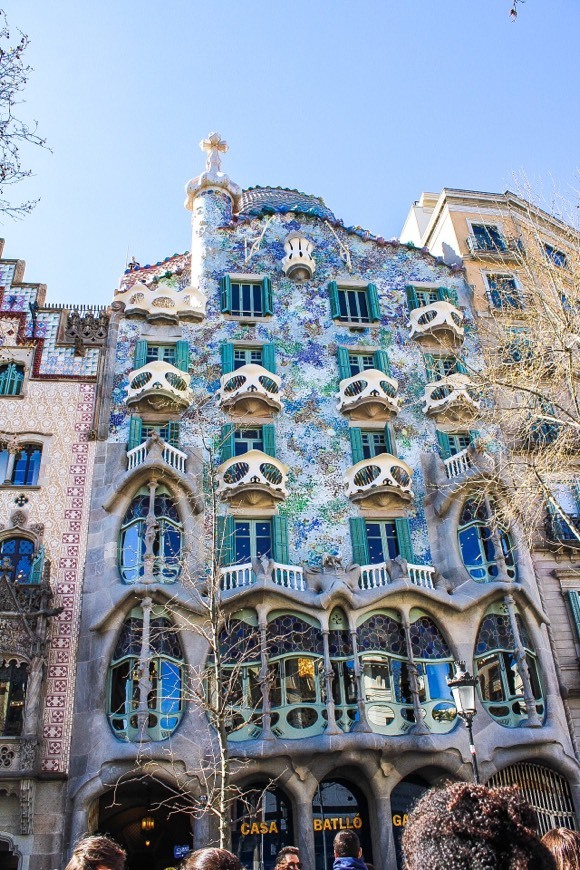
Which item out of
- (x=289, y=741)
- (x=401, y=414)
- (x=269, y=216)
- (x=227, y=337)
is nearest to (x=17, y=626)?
(x=289, y=741)

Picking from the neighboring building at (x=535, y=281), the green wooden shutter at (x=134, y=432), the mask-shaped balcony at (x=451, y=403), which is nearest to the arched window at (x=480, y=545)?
the neighboring building at (x=535, y=281)

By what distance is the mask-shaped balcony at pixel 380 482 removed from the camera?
65.7ft

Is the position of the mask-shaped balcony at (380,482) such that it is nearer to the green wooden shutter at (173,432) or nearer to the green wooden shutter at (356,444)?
the green wooden shutter at (356,444)

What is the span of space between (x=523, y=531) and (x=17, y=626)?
40.2 feet

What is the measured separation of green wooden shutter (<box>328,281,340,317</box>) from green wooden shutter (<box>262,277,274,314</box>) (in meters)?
1.82

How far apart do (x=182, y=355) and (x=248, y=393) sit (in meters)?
2.54

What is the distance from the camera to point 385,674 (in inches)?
699

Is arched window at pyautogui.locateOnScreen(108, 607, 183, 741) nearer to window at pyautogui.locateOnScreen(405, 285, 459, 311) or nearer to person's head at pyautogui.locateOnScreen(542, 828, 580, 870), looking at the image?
window at pyautogui.locateOnScreen(405, 285, 459, 311)

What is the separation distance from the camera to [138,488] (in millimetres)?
19234

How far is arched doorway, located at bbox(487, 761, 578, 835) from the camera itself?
17219 mm

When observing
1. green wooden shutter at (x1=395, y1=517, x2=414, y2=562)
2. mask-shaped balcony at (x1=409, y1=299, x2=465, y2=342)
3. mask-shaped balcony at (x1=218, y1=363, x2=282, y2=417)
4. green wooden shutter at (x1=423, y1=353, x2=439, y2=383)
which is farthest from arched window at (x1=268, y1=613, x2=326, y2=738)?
mask-shaped balcony at (x1=409, y1=299, x2=465, y2=342)

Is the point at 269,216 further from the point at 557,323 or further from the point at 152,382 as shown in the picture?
the point at 557,323

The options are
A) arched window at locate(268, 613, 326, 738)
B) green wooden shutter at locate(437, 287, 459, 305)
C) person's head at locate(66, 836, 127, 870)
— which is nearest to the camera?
person's head at locate(66, 836, 127, 870)

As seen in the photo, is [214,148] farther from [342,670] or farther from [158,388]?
[342,670]
